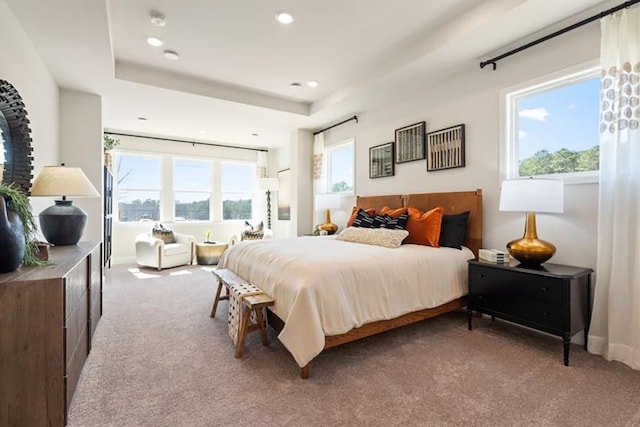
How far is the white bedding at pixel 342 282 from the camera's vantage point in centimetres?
197

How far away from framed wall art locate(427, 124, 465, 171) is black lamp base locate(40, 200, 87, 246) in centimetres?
354

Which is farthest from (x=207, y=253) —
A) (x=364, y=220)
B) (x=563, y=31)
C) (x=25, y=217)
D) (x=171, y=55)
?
(x=563, y=31)

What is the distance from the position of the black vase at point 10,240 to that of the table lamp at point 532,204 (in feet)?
10.1

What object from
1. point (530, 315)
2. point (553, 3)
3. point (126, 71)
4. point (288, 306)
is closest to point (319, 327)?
point (288, 306)

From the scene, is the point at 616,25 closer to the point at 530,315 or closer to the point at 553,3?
the point at 553,3

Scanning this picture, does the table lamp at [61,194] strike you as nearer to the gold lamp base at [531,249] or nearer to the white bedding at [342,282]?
the white bedding at [342,282]

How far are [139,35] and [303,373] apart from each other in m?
3.35

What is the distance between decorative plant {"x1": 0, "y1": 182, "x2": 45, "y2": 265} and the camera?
1.54 m

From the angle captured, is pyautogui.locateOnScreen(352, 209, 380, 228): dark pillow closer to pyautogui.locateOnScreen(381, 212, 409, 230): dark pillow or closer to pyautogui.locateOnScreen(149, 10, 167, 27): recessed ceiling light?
pyautogui.locateOnScreen(381, 212, 409, 230): dark pillow

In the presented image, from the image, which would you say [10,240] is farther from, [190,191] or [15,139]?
[190,191]

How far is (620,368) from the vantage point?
2.08 m

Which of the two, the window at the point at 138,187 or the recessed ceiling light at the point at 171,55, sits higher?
the recessed ceiling light at the point at 171,55

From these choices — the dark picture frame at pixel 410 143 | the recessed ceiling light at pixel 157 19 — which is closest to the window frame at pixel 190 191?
the recessed ceiling light at pixel 157 19

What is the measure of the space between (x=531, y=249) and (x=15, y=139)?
4.03 meters
